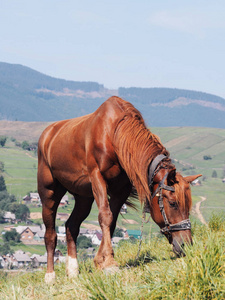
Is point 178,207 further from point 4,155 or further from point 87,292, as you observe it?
point 4,155

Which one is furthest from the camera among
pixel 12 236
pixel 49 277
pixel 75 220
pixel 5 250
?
pixel 12 236

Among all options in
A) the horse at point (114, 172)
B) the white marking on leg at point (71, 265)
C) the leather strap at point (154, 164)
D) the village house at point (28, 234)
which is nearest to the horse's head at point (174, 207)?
the horse at point (114, 172)

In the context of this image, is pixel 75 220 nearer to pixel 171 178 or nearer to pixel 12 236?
pixel 171 178

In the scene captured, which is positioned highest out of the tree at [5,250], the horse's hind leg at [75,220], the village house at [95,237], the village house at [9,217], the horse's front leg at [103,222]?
the horse's front leg at [103,222]

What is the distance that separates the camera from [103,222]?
6.39m

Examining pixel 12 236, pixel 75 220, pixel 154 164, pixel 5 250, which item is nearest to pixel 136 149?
pixel 154 164

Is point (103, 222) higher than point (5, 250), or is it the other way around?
point (103, 222)

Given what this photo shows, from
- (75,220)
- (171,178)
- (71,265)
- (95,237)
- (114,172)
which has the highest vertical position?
(171,178)

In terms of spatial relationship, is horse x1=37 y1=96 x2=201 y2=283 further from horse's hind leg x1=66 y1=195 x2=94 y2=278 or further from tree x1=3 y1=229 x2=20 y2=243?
tree x1=3 y1=229 x2=20 y2=243

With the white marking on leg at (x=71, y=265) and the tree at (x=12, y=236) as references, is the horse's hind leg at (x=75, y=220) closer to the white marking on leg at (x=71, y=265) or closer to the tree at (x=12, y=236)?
the white marking on leg at (x=71, y=265)

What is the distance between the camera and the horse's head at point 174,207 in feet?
19.8

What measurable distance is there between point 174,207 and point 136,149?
104cm

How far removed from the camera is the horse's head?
19.8 ft

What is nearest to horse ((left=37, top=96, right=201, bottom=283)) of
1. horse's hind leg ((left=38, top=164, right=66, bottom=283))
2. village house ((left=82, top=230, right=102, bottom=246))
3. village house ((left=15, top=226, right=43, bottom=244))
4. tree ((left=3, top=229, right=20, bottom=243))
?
horse's hind leg ((left=38, top=164, right=66, bottom=283))
